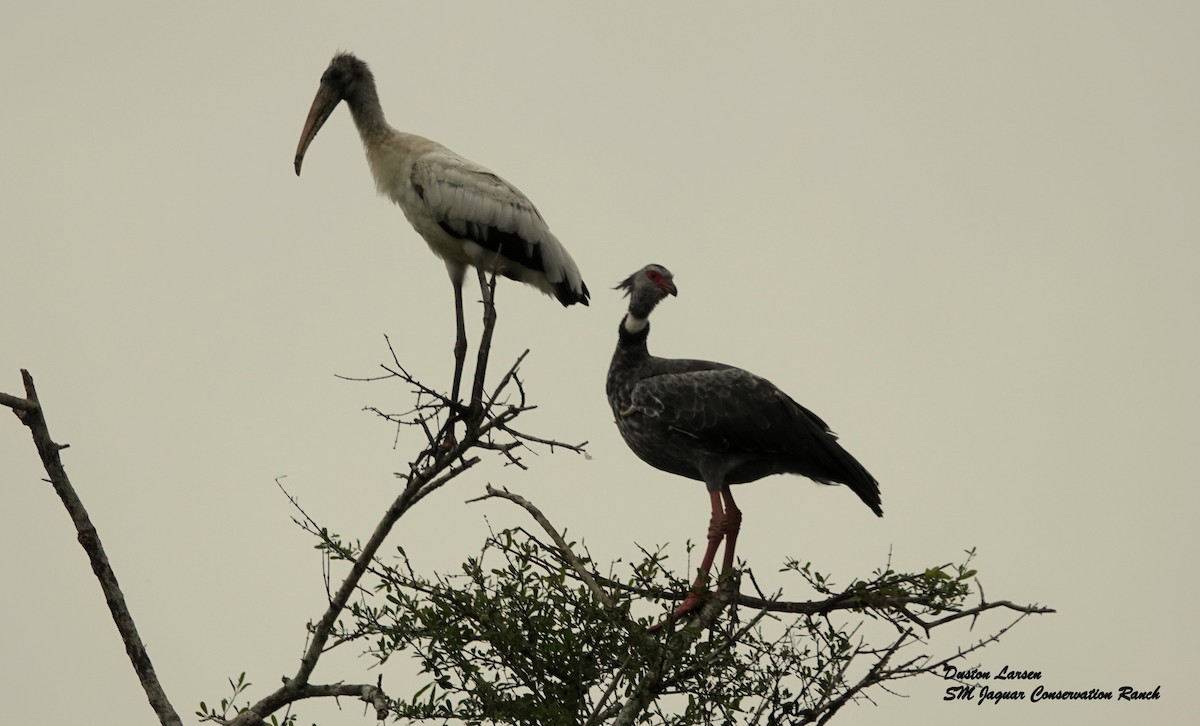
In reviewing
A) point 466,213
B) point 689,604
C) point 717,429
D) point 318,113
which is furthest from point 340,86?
point 689,604

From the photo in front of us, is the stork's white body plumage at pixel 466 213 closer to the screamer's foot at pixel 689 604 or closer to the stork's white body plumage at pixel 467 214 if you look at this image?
the stork's white body plumage at pixel 467 214

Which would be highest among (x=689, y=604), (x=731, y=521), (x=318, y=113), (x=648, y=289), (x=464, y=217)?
(x=318, y=113)

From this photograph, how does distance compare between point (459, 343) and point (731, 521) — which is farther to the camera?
point (459, 343)

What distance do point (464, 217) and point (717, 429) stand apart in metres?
2.43

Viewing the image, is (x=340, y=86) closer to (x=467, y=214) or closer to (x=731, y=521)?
(x=467, y=214)

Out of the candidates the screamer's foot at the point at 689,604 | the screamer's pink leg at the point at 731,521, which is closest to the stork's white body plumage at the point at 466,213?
the screamer's pink leg at the point at 731,521

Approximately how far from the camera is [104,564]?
213 inches

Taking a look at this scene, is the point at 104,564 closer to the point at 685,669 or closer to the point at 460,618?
the point at 460,618

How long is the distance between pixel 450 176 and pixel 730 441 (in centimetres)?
275

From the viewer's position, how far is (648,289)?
8039 mm

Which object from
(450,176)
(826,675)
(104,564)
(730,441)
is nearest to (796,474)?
(730,441)

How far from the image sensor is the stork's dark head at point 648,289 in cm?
799

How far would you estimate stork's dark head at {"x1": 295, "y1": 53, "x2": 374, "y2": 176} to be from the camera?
31.7 ft

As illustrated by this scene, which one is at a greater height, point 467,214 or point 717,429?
point 467,214
